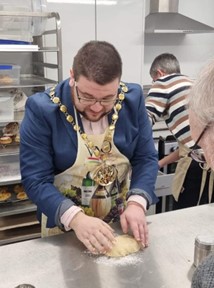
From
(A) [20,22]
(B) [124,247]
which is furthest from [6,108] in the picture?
(B) [124,247]

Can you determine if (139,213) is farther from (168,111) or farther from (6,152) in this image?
(6,152)

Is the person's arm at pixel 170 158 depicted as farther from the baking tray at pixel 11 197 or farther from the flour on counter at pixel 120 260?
the flour on counter at pixel 120 260

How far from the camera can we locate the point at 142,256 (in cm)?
97

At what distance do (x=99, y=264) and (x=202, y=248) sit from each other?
0.92ft

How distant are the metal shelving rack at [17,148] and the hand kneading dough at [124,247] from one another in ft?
4.58

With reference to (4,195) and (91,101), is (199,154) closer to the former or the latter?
(91,101)

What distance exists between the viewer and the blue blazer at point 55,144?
42.1 inches

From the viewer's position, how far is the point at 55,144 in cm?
112

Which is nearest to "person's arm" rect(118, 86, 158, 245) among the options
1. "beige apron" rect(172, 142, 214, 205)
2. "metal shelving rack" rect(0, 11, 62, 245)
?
"beige apron" rect(172, 142, 214, 205)

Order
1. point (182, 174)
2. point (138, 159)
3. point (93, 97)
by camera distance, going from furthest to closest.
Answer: point (182, 174) < point (138, 159) < point (93, 97)

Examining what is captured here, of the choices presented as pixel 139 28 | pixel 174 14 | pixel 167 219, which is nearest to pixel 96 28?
pixel 139 28

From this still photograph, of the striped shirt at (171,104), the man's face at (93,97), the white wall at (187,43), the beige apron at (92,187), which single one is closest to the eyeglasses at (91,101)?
the man's face at (93,97)

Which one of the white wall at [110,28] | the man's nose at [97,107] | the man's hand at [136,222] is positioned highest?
the white wall at [110,28]

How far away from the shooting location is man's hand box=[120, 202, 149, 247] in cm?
103
